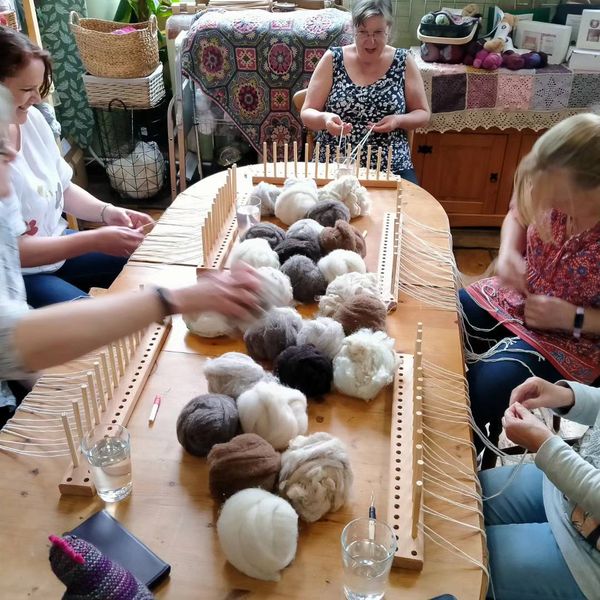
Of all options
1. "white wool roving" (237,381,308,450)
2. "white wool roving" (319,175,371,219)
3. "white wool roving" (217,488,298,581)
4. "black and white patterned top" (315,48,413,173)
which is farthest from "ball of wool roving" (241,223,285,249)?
"black and white patterned top" (315,48,413,173)

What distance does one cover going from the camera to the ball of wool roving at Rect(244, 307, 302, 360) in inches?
49.7

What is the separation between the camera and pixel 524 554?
43.6 inches

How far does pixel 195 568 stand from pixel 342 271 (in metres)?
0.79

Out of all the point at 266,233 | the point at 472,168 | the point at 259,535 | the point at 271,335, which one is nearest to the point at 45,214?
the point at 266,233

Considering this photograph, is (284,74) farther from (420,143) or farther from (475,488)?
(475,488)

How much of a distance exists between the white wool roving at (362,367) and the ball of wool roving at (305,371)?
0.08 ft

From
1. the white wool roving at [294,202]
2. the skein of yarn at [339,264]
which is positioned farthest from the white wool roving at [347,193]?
the skein of yarn at [339,264]

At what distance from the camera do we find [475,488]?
1.04 meters

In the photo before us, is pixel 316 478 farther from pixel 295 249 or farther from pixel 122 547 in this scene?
pixel 295 249

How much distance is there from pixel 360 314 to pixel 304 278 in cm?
21

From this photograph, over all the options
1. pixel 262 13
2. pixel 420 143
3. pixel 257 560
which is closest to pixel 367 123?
pixel 420 143

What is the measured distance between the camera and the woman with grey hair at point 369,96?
2586 mm

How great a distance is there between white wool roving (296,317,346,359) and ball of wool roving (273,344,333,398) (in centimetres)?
4

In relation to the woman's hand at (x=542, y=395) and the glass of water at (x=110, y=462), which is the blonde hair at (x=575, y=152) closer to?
the woman's hand at (x=542, y=395)
